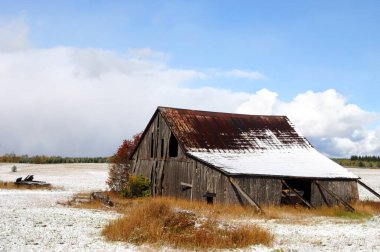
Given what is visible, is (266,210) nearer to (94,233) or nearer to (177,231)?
(177,231)

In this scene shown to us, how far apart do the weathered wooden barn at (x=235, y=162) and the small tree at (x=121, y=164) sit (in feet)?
6.53

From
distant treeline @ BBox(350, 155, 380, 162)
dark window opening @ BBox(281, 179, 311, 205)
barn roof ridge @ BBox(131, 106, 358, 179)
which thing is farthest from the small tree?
distant treeline @ BBox(350, 155, 380, 162)

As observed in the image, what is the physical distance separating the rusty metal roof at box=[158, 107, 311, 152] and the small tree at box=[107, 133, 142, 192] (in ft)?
23.4

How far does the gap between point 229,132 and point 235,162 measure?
4949 millimetres

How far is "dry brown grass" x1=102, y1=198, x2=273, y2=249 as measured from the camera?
43.1 ft

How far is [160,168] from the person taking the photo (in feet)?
103

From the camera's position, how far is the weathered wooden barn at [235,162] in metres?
25.8

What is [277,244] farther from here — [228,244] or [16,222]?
[16,222]

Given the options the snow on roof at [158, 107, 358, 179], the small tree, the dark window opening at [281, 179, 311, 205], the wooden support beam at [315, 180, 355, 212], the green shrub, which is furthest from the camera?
the small tree

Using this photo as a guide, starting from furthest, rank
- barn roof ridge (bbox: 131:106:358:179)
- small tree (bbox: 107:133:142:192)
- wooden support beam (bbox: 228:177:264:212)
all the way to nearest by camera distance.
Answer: small tree (bbox: 107:133:142:192) → barn roof ridge (bbox: 131:106:358:179) → wooden support beam (bbox: 228:177:264:212)

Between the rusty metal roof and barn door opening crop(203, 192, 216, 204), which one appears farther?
the rusty metal roof

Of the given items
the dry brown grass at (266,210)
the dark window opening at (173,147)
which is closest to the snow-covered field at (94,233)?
the dry brown grass at (266,210)

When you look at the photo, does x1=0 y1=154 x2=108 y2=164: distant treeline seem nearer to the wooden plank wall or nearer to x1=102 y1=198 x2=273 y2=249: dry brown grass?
the wooden plank wall

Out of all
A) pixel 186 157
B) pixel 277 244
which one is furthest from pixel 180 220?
pixel 186 157
